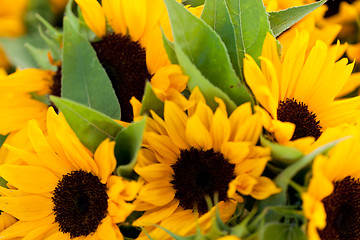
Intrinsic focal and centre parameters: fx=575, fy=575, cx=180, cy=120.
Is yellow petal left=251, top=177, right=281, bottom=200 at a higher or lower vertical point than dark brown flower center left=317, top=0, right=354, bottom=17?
higher

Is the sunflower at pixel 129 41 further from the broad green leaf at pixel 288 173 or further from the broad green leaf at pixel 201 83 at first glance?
the broad green leaf at pixel 288 173

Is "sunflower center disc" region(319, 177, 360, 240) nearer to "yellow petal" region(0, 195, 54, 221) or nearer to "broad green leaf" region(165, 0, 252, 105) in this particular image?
"broad green leaf" region(165, 0, 252, 105)

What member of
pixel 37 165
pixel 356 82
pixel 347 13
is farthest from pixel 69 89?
pixel 347 13

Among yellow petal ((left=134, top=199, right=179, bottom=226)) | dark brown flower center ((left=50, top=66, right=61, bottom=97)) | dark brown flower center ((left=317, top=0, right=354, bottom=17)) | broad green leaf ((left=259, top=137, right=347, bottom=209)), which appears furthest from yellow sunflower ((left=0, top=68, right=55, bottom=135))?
dark brown flower center ((left=317, top=0, right=354, bottom=17))

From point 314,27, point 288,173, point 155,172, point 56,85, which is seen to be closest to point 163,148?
point 155,172

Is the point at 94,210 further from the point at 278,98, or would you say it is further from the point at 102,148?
the point at 278,98

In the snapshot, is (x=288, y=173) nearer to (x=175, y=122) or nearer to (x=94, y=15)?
(x=175, y=122)

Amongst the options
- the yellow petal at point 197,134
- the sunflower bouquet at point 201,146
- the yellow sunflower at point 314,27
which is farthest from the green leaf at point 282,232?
the yellow sunflower at point 314,27
